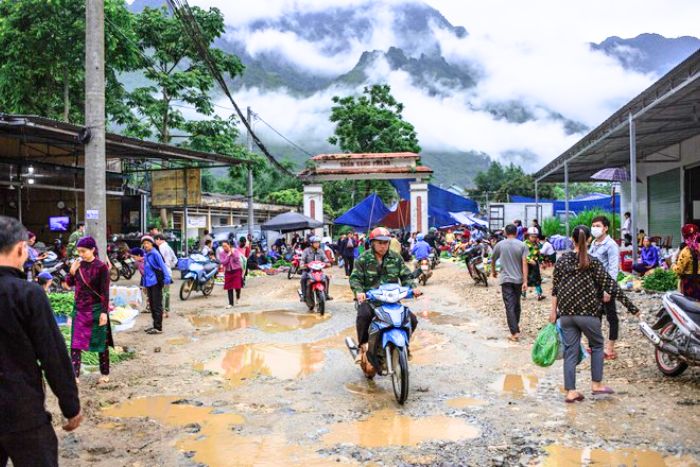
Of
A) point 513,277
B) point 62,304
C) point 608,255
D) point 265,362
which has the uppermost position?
point 608,255

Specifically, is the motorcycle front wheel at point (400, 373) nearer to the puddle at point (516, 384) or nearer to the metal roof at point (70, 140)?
the puddle at point (516, 384)

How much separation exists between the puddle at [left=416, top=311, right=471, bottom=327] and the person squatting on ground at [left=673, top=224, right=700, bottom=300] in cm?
371

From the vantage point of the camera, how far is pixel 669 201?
757 inches

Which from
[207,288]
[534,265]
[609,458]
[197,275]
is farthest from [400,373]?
[207,288]

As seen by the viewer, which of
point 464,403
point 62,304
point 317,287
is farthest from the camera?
point 317,287

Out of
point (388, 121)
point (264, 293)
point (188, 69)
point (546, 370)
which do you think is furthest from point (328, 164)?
point (546, 370)

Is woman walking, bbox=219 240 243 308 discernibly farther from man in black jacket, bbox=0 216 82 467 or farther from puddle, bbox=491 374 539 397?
man in black jacket, bbox=0 216 82 467

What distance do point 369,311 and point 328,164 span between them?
76.0ft

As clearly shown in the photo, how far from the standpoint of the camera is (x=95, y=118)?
8820 millimetres

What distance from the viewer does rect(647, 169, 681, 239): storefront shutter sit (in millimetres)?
18641

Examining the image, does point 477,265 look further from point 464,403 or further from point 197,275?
point 464,403

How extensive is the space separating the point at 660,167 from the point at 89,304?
19374mm

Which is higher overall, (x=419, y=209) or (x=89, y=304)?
(x=419, y=209)

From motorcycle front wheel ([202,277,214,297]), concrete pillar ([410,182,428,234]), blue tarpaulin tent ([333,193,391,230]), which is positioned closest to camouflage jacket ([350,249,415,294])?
motorcycle front wheel ([202,277,214,297])
